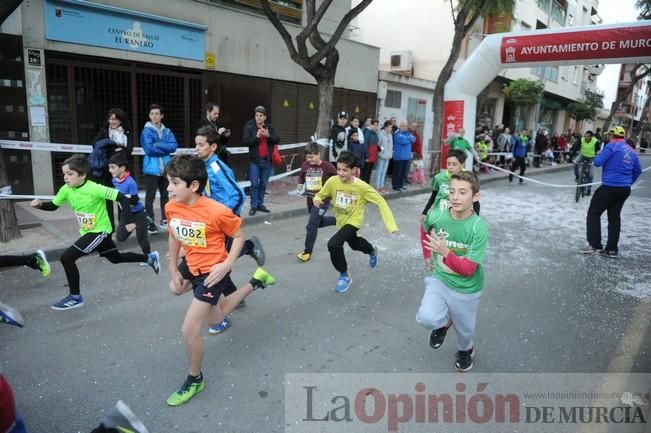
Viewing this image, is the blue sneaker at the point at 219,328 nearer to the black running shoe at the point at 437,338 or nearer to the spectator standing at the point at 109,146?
the black running shoe at the point at 437,338

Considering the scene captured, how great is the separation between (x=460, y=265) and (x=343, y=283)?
7.55 ft

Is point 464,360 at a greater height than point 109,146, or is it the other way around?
point 109,146

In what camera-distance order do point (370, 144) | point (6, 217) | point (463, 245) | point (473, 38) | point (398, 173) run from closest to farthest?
point (463, 245), point (6, 217), point (370, 144), point (398, 173), point (473, 38)

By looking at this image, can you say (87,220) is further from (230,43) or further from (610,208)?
(230,43)

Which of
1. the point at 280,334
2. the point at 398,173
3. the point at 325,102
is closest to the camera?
the point at 280,334

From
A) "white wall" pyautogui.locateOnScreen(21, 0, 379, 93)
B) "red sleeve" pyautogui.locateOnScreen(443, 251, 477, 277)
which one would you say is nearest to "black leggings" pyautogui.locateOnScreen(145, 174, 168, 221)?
"white wall" pyautogui.locateOnScreen(21, 0, 379, 93)

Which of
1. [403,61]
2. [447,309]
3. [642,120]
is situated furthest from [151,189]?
[642,120]

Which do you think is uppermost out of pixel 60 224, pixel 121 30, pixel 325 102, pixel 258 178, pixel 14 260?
pixel 121 30

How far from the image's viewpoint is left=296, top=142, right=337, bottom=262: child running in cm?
619

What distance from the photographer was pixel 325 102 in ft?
37.0

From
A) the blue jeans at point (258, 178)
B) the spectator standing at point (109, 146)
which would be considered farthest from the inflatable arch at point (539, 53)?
the spectator standing at point (109, 146)

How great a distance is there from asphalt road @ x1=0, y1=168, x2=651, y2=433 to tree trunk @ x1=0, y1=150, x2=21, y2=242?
106 cm

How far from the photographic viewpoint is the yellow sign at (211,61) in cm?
1152

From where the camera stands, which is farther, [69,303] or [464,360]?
[69,303]
